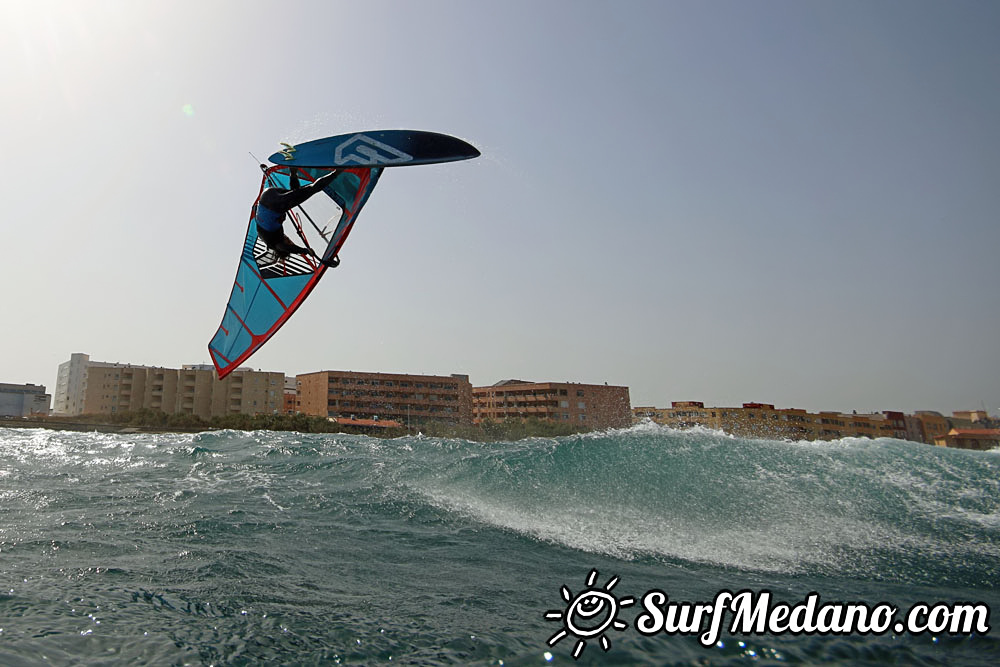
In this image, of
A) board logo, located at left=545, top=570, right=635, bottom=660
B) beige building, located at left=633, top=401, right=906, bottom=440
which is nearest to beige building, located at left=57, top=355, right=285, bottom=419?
beige building, located at left=633, top=401, right=906, bottom=440

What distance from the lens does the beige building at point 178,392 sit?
211ft

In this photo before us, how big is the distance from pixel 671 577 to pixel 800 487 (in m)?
4.40

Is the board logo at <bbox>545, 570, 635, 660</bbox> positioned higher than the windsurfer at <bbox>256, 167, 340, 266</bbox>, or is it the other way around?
the windsurfer at <bbox>256, 167, 340, 266</bbox>

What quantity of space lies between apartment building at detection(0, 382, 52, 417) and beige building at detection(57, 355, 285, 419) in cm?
2640

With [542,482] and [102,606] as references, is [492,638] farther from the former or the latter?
[542,482]

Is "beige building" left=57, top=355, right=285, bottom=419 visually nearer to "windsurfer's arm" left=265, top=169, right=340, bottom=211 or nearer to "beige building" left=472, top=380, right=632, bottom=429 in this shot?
"beige building" left=472, top=380, right=632, bottom=429

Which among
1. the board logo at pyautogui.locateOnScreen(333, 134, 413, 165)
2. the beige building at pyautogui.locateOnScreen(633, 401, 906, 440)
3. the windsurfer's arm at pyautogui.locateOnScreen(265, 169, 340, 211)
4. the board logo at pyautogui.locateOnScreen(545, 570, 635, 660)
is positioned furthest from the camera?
the beige building at pyautogui.locateOnScreen(633, 401, 906, 440)

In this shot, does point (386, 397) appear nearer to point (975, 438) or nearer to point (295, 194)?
point (295, 194)

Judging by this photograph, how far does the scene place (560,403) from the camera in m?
68.9

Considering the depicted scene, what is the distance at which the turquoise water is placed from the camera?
3111mm

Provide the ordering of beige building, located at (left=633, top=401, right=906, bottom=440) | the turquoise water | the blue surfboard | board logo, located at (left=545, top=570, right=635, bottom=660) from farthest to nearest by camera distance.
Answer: beige building, located at (left=633, top=401, right=906, bottom=440) → the blue surfboard → board logo, located at (left=545, top=570, right=635, bottom=660) → the turquoise water

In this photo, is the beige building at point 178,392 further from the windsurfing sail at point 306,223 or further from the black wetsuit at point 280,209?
the black wetsuit at point 280,209

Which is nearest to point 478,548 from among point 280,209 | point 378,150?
point 378,150

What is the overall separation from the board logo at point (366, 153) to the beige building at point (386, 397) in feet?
201
